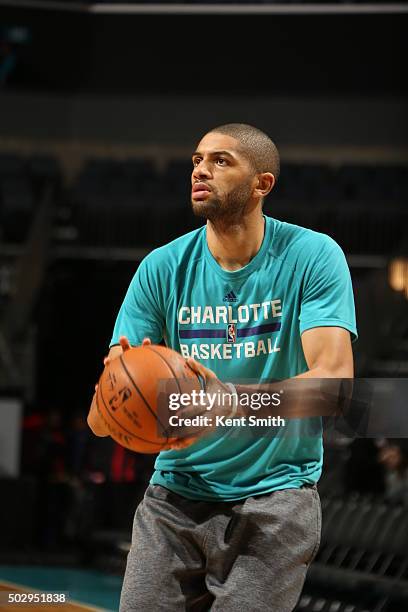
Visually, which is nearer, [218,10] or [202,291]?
[202,291]

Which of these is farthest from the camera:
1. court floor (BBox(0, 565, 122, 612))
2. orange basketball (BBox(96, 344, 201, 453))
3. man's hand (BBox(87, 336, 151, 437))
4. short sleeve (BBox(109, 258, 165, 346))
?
court floor (BBox(0, 565, 122, 612))

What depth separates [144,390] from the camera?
7.32ft

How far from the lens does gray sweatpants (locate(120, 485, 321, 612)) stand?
2.45 meters

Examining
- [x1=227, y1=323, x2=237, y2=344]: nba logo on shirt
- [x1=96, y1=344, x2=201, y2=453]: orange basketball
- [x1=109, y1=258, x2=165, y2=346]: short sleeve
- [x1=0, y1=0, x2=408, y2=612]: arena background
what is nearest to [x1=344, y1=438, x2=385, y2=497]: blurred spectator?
[x1=0, y1=0, x2=408, y2=612]: arena background

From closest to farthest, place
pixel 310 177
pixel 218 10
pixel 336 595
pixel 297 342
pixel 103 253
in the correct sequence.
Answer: pixel 297 342, pixel 336 595, pixel 103 253, pixel 310 177, pixel 218 10

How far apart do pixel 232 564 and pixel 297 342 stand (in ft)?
1.72

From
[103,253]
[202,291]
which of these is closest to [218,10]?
[103,253]

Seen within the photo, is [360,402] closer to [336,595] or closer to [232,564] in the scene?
[232,564]

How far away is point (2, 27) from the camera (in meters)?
14.9

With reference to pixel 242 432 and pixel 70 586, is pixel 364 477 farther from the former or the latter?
pixel 242 432

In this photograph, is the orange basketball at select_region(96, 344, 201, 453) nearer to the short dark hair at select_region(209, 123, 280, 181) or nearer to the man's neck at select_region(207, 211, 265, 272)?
the man's neck at select_region(207, 211, 265, 272)

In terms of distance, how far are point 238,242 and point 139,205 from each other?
328 inches

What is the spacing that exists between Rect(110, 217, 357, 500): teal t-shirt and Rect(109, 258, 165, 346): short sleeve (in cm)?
3

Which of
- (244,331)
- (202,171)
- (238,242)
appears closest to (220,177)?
(202,171)
